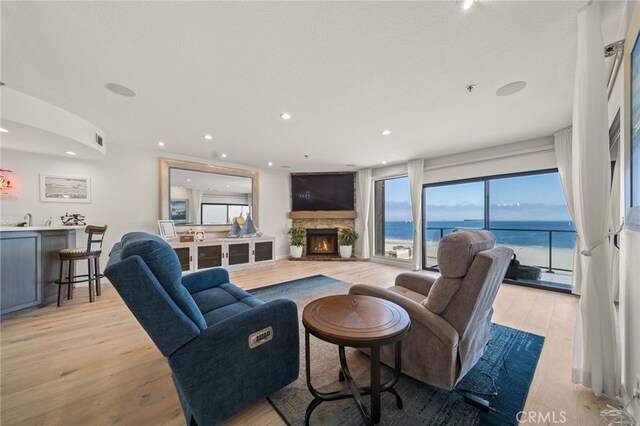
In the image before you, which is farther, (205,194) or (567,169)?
(205,194)

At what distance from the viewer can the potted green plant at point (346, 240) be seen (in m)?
5.93

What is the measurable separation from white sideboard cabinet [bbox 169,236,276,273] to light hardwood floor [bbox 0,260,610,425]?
4.38 feet

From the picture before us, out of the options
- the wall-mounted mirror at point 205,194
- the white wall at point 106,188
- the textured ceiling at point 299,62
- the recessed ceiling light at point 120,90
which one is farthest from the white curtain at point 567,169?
the white wall at point 106,188

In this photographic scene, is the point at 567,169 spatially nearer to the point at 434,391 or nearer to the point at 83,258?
the point at 434,391

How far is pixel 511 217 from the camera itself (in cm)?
486

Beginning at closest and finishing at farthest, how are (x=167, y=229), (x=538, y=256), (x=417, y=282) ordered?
(x=417, y=282) → (x=167, y=229) → (x=538, y=256)

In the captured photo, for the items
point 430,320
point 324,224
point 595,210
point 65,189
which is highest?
point 65,189

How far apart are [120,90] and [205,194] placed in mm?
2849

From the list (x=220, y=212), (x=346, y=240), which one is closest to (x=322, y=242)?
(x=346, y=240)

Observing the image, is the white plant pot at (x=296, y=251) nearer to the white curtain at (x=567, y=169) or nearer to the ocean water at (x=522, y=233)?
the ocean water at (x=522, y=233)

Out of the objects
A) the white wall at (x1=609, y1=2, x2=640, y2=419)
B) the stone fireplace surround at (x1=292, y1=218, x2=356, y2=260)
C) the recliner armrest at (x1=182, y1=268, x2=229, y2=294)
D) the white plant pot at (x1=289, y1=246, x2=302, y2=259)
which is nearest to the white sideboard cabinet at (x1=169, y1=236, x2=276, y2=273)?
the white plant pot at (x1=289, y1=246, x2=302, y2=259)

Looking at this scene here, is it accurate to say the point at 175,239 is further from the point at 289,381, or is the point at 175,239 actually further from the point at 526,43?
the point at 526,43

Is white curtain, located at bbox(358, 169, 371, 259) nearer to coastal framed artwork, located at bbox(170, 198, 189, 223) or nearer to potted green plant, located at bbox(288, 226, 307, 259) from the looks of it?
potted green plant, located at bbox(288, 226, 307, 259)

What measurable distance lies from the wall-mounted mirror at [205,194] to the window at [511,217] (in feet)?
14.0
